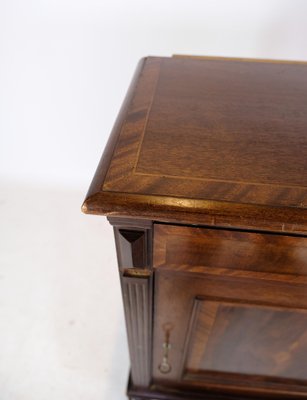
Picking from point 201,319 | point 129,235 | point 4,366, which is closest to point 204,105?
point 129,235

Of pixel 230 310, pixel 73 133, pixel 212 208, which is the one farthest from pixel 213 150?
pixel 73 133

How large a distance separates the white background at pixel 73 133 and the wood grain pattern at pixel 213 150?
12.0 inches

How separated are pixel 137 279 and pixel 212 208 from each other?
0.16 metres

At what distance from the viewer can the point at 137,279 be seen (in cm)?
39

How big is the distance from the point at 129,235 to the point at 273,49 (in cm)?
64

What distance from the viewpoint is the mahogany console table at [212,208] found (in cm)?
29

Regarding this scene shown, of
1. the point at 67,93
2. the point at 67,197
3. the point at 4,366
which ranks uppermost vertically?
the point at 67,93

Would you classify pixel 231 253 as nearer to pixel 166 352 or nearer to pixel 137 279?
pixel 137 279

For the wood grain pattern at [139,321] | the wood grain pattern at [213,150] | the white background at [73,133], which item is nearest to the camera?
the wood grain pattern at [213,150]

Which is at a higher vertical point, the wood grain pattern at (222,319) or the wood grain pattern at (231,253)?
the wood grain pattern at (231,253)

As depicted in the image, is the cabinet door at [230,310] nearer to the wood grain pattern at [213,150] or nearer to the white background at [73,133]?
the wood grain pattern at [213,150]

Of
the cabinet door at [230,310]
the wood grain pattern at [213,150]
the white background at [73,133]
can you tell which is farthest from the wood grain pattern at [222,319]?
the white background at [73,133]

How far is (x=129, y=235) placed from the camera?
325mm

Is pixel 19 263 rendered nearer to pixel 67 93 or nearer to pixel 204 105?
pixel 67 93
